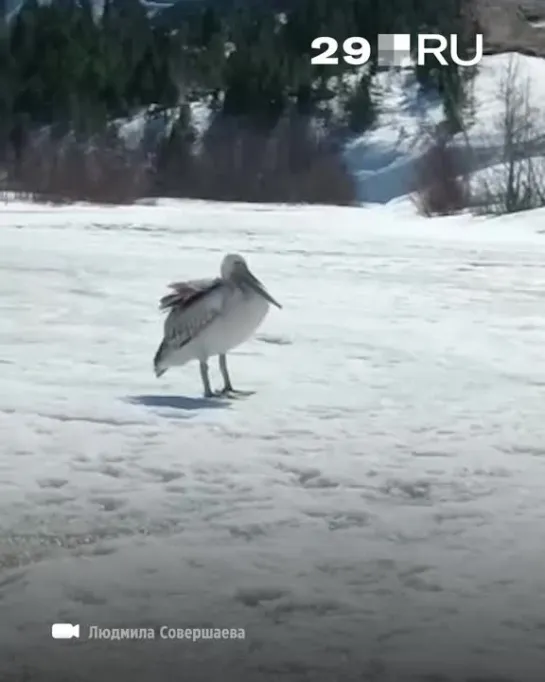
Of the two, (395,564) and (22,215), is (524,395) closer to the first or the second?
(395,564)

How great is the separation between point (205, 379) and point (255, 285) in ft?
0.50

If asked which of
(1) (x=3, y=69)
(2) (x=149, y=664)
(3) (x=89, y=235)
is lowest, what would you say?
(2) (x=149, y=664)

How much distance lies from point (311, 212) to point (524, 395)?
15.7 inches

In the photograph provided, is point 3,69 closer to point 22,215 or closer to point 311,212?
point 22,215

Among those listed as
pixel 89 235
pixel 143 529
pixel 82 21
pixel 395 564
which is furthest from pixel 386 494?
pixel 82 21

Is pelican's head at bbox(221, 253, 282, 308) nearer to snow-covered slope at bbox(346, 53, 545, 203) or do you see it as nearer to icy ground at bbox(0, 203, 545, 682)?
icy ground at bbox(0, 203, 545, 682)

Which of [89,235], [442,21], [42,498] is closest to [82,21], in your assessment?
[89,235]

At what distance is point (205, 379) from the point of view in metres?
2.69

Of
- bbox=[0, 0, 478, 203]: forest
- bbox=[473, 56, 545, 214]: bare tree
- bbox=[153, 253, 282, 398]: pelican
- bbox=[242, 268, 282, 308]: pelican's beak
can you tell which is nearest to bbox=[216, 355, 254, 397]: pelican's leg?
bbox=[153, 253, 282, 398]: pelican

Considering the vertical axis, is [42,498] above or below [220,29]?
below

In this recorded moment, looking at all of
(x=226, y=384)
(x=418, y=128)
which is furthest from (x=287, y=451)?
(x=418, y=128)

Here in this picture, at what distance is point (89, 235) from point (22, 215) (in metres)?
0.10

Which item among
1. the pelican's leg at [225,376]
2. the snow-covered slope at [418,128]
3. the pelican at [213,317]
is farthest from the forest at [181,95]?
the pelican's leg at [225,376]

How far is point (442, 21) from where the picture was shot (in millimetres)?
2668
